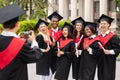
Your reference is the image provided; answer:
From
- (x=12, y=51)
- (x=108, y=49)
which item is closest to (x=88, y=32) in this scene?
(x=108, y=49)

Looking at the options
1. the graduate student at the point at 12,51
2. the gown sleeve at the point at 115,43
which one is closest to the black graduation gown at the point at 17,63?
the graduate student at the point at 12,51

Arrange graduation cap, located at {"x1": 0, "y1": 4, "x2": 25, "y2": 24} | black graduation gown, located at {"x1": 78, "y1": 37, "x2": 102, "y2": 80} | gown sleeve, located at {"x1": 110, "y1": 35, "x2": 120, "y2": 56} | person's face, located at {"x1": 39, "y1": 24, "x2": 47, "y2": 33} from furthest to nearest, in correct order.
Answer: person's face, located at {"x1": 39, "y1": 24, "x2": 47, "y2": 33} → black graduation gown, located at {"x1": 78, "y1": 37, "x2": 102, "y2": 80} → gown sleeve, located at {"x1": 110, "y1": 35, "x2": 120, "y2": 56} → graduation cap, located at {"x1": 0, "y1": 4, "x2": 25, "y2": 24}

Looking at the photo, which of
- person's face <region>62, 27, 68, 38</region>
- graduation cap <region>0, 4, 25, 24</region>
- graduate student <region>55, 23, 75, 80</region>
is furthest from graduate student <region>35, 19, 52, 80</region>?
graduation cap <region>0, 4, 25, 24</region>

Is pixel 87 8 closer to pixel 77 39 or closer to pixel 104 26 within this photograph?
pixel 77 39

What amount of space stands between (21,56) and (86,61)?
14.1ft

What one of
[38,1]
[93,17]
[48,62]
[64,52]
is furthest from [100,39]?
[93,17]

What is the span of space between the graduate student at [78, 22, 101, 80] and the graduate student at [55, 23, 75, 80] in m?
0.38

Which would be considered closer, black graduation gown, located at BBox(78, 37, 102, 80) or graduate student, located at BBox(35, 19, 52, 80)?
black graduation gown, located at BBox(78, 37, 102, 80)

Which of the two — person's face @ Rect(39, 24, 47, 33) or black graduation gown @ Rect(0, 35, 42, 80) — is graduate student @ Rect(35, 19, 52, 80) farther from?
black graduation gown @ Rect(0, 35, 42, 80)

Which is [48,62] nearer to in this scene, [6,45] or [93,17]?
[6,45]

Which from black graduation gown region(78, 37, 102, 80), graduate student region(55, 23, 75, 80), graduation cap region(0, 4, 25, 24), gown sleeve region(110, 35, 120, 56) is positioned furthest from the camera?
graduate student region(55, 23, 75, 80)

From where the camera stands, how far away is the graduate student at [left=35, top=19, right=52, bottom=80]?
436 inches

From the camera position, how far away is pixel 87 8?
221 ft

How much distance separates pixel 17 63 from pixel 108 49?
13.4 feet
